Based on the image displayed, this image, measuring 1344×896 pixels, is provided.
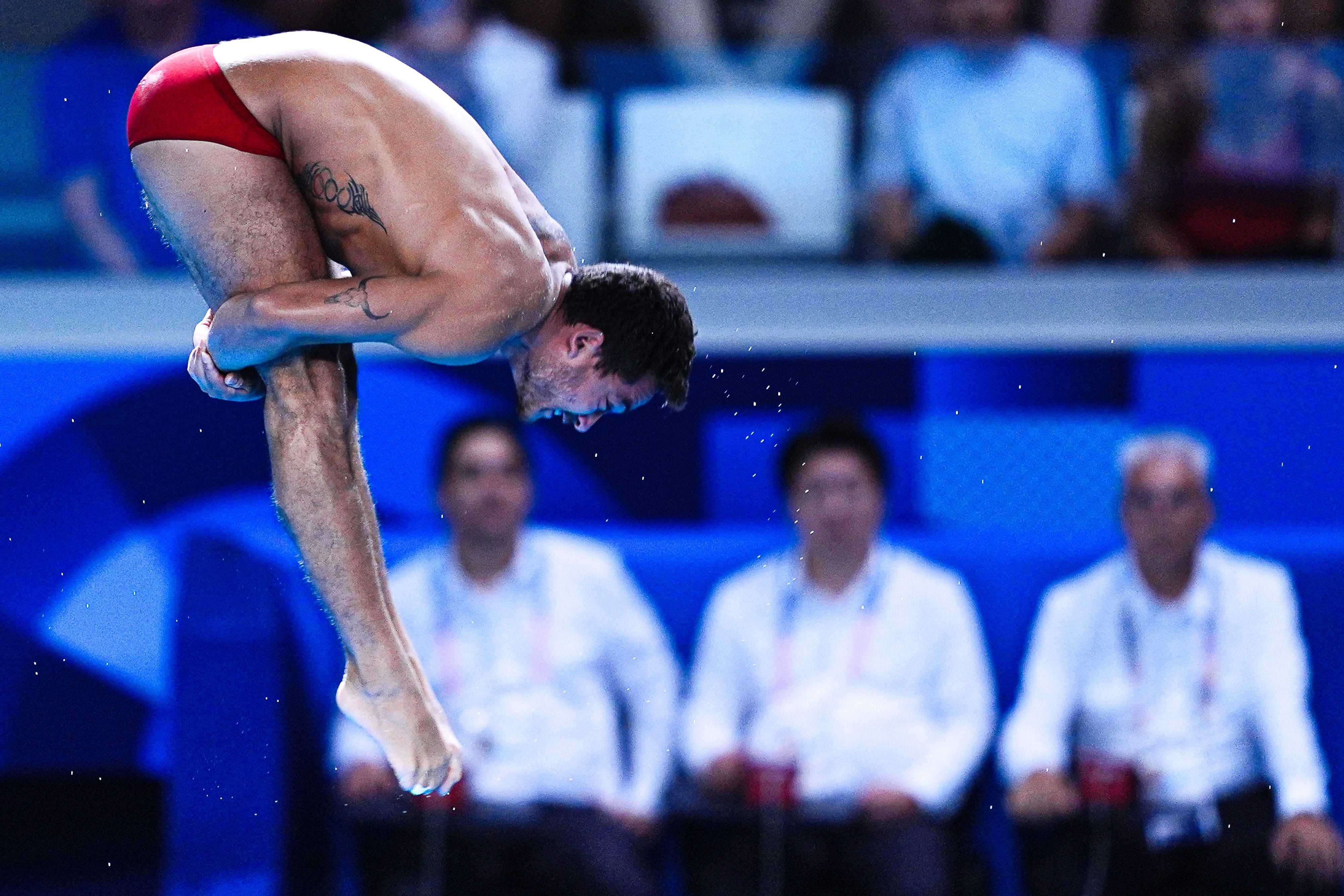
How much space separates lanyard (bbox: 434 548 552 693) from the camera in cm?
426

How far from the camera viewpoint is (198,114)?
8.32ft

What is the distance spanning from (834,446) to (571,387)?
1726mm

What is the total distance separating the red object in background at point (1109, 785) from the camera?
159 inches

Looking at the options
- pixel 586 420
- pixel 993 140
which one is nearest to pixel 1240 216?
pixel 993 140

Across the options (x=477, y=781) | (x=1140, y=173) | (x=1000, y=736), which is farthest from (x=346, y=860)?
(x=1140, y=173)

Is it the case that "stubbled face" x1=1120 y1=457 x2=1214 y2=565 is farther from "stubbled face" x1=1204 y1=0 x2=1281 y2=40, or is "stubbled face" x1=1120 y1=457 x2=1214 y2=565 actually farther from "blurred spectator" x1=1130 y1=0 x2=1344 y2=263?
"stubbled face" x1=1204 y1=0 x2=1281 y2=40

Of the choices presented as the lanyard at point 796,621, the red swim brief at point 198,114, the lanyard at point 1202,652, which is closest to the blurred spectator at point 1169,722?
the lanyard at point 1202,652

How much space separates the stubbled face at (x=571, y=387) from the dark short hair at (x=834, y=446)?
1613 millimetres

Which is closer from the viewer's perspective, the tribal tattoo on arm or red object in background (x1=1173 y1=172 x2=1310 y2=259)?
the tribal tattoo on arm

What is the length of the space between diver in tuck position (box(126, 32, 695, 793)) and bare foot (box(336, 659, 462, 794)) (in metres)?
0.09

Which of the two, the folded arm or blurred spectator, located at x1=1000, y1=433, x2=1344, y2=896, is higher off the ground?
the folded arm

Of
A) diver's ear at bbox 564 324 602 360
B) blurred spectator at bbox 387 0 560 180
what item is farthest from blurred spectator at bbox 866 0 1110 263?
diver's ear at bbox 564 324 602 360

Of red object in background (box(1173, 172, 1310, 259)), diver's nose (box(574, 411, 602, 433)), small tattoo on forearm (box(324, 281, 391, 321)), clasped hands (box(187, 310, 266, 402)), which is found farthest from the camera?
red object in background (box(1173, 172, 1310, 259))

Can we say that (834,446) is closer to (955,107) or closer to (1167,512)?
(1167,512)
